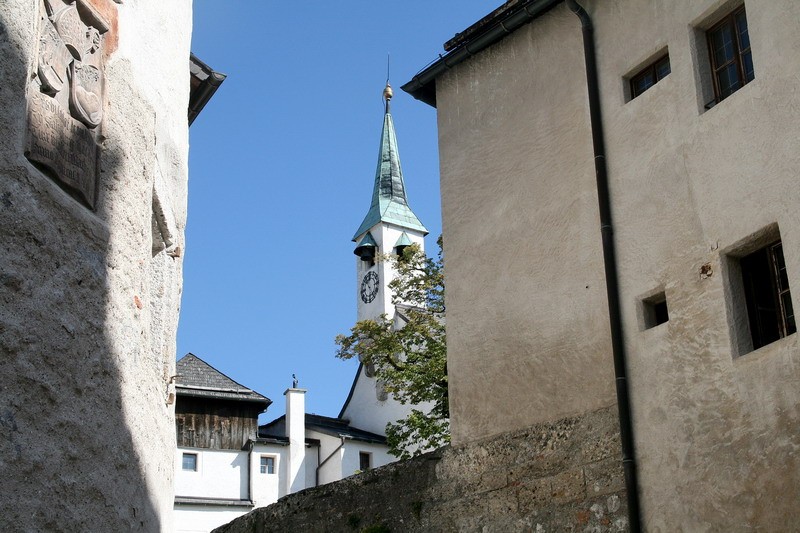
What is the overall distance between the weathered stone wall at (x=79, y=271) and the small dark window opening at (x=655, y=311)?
5845 millimetres

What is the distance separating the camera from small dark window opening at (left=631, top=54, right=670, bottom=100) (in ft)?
35.3

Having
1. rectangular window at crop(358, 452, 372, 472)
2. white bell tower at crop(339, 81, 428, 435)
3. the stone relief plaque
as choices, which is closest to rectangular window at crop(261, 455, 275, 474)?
rectangular window at crop(358, 452, 372, 472)

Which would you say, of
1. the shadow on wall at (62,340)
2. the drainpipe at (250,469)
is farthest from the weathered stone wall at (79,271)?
the drainpipe at (250,469)

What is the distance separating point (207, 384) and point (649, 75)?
28701 mm

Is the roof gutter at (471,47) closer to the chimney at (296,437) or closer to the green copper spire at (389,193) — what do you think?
the chimney at (296,437)

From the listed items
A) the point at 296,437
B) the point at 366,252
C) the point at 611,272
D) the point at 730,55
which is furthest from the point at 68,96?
the point at 366,252

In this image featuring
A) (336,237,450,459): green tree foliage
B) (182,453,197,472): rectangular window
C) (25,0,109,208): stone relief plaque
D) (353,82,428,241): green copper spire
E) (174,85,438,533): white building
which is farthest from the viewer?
(353,82,428,241): green copper spire

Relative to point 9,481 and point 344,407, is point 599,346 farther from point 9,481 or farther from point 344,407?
point 344,407

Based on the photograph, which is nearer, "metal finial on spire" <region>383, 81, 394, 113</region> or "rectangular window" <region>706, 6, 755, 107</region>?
"rectangular window" <region>706, 6, 755, 107</region>

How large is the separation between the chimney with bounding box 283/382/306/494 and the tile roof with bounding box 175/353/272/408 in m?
2.35

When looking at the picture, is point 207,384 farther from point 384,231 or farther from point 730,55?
point 730,55

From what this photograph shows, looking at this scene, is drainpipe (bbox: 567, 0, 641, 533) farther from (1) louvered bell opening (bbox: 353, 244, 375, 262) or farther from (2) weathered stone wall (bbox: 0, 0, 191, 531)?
(1) louvered bell opening (bbox: 353, 244, 375, 262)

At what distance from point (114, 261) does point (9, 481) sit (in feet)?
3.84

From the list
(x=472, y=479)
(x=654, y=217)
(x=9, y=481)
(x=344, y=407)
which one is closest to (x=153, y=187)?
(x=9, y=481)
